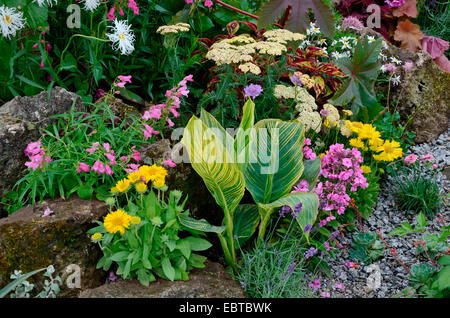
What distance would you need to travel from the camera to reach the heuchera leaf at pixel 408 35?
14.2 feet

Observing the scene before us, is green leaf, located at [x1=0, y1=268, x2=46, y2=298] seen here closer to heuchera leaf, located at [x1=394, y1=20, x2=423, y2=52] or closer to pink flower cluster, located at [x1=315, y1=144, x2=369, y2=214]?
pink flower cluster, located at [x1=315, y1=144, x2=369, y2=214]

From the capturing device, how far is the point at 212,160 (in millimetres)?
2053

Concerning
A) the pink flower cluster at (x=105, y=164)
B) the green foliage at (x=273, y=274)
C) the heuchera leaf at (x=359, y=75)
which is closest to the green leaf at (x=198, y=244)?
the green foliage at (x=273, y=274)

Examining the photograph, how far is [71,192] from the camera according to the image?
90.4 inches

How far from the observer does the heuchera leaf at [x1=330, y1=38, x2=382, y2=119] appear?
3.00 metres

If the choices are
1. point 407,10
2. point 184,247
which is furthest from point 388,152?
point 407,10

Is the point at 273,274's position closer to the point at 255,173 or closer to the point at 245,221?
the point at 245,221

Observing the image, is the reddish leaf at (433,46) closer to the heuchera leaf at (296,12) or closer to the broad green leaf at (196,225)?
the heuchera leaf at (296,12)

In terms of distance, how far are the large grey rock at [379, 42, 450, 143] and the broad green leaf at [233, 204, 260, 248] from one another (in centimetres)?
181

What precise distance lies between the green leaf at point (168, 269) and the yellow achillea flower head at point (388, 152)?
5.06 feet

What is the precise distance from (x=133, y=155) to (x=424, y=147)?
93.8 inches

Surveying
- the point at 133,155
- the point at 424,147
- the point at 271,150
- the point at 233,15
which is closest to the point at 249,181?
the point at 271,150

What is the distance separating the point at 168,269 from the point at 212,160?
20.2 inches
